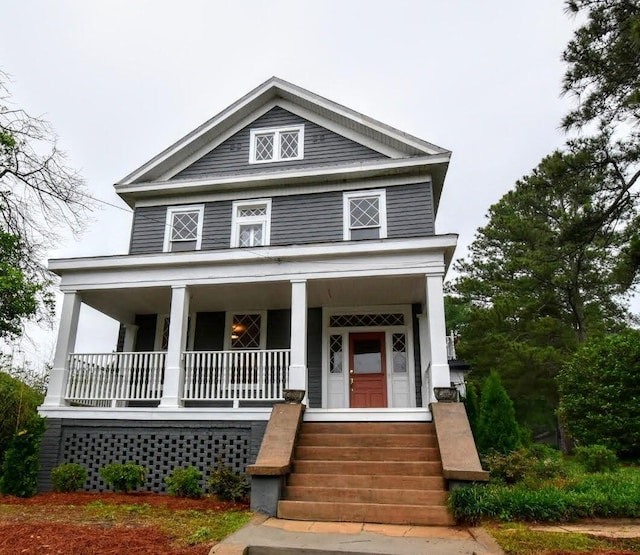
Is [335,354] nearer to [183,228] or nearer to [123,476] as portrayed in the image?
[183,228]

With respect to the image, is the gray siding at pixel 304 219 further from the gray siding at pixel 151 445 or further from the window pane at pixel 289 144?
the gray siding at pixel 151 445

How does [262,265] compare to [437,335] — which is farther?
[262,265]

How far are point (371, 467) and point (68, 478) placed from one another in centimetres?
490

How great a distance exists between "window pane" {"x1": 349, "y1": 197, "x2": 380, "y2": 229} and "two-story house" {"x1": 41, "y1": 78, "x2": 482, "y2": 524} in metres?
0.02

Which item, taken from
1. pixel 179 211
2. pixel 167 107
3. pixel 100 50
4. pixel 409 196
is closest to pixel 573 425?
pixel 409 196

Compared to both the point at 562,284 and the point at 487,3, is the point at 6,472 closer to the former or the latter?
the point at 487,3

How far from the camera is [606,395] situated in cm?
1130

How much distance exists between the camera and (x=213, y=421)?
7754mm

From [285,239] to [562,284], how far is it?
44.3 ft

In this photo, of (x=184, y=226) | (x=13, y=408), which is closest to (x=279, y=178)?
(x=184, y=226)

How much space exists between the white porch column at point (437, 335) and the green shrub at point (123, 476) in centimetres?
481

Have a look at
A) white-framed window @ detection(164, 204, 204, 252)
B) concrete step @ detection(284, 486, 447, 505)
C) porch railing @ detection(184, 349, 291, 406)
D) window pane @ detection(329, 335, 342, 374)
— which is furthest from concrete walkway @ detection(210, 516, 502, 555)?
white-framed window @ detection(164, 204, 204, 252)

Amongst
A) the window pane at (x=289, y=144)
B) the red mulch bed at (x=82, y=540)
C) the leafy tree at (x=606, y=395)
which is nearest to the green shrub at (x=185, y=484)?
the red mulch bed at (x=82, y=540)

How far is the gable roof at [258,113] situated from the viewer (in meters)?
10.7
